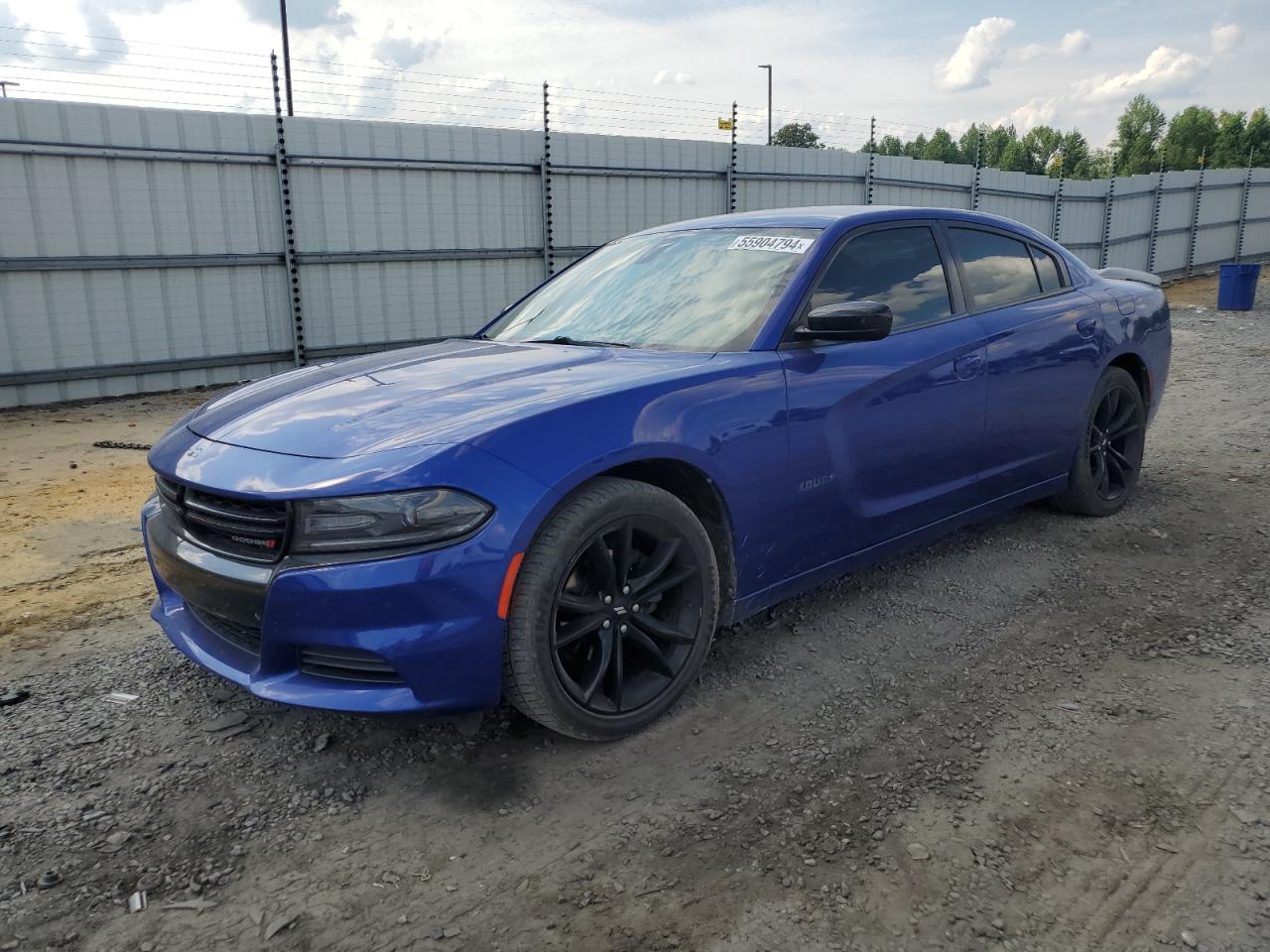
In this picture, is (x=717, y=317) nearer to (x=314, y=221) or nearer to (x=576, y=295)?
(x=576, y=295)

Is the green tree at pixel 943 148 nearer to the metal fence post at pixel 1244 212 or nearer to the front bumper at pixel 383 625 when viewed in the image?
the metal fence post at pixel 1244 212

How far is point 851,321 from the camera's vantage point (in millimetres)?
3119

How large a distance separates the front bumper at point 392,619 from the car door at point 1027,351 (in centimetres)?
241

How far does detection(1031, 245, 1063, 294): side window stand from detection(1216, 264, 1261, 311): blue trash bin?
47.2ft

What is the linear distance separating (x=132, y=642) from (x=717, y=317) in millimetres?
2509

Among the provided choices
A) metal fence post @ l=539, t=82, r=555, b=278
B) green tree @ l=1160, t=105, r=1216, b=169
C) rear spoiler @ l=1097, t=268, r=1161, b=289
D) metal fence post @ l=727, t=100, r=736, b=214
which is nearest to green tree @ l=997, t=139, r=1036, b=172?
green tree @ l=1160, t=105, r=1216, b=169

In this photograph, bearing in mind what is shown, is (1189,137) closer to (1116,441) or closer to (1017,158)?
(1017,158)

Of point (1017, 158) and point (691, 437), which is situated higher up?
point (1017, 158)

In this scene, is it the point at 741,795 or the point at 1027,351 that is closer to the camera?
the point at 741,795

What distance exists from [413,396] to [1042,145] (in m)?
109

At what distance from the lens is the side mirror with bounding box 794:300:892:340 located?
3121mm

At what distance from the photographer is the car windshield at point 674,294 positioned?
3.35 m

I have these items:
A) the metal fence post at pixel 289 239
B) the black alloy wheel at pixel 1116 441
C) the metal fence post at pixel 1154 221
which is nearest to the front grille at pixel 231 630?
the black alloy wheel at pixel 1116 441

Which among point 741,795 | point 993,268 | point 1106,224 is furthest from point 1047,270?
point 1106,224
